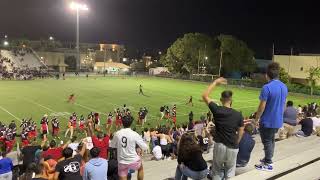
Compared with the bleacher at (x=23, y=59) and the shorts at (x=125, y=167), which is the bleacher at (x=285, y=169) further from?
the bleacher at (x=23, y=59)

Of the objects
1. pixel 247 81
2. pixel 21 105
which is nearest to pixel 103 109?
pixel 21 105

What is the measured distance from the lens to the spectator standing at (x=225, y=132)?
232 inches

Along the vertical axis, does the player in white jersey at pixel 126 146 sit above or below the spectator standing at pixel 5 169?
above

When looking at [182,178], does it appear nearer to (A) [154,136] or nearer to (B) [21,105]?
(A) [154,136]

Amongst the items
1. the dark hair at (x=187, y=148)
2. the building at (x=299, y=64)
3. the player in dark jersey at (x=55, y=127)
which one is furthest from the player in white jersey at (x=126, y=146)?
the building at (x=299, y=64)

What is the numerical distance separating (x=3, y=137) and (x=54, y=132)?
4167mm

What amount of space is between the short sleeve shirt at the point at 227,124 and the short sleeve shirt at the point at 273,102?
76cm

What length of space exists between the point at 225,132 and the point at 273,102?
115 cm

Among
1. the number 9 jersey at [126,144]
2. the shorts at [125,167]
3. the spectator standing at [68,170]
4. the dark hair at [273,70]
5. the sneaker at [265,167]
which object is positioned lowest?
the spectator standing at [68,170]

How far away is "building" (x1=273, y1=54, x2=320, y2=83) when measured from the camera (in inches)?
2344

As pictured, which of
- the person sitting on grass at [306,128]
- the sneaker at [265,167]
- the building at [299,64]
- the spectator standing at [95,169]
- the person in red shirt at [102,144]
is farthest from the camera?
the building at [299,64]

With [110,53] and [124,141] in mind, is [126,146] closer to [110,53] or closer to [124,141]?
[124,141]

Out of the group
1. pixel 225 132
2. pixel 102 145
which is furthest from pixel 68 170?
pixel 102 145

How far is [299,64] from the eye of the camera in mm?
61531
